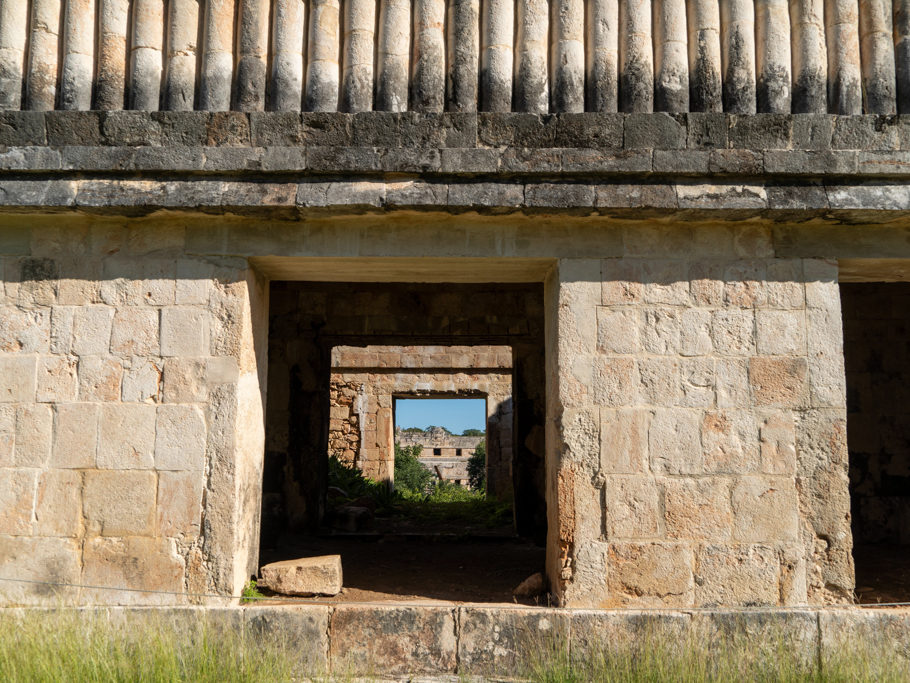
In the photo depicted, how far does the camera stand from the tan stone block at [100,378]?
4574mm

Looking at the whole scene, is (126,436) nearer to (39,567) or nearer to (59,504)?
(59,504)

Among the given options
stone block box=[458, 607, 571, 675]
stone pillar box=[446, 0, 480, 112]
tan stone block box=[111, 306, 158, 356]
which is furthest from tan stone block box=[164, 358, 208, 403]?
stone pillar box=[446, 0, 480, 112]

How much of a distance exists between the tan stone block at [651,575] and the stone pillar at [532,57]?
7.98ft

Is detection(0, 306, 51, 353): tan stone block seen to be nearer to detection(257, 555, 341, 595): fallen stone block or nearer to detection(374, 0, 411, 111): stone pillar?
detection(257, 555, 341, 595): fallen stone block

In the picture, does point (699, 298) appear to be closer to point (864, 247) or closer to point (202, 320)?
point (864, 247)

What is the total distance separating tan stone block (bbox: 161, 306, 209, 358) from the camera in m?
4.62

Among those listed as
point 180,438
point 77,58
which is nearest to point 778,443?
point 180,438

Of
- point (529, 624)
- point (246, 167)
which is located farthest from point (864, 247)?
point (246, 167)

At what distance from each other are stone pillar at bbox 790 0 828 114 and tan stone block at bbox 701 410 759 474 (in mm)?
1715

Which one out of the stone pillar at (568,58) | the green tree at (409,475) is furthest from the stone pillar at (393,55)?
the green tree at (409,475)

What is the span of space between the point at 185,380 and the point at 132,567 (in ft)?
3.36

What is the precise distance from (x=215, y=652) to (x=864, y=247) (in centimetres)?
406

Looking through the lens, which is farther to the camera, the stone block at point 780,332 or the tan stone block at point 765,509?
the stone block at point 780,332

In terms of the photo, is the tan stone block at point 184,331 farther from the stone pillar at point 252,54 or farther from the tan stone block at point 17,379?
the stone pillar at point 252,54
